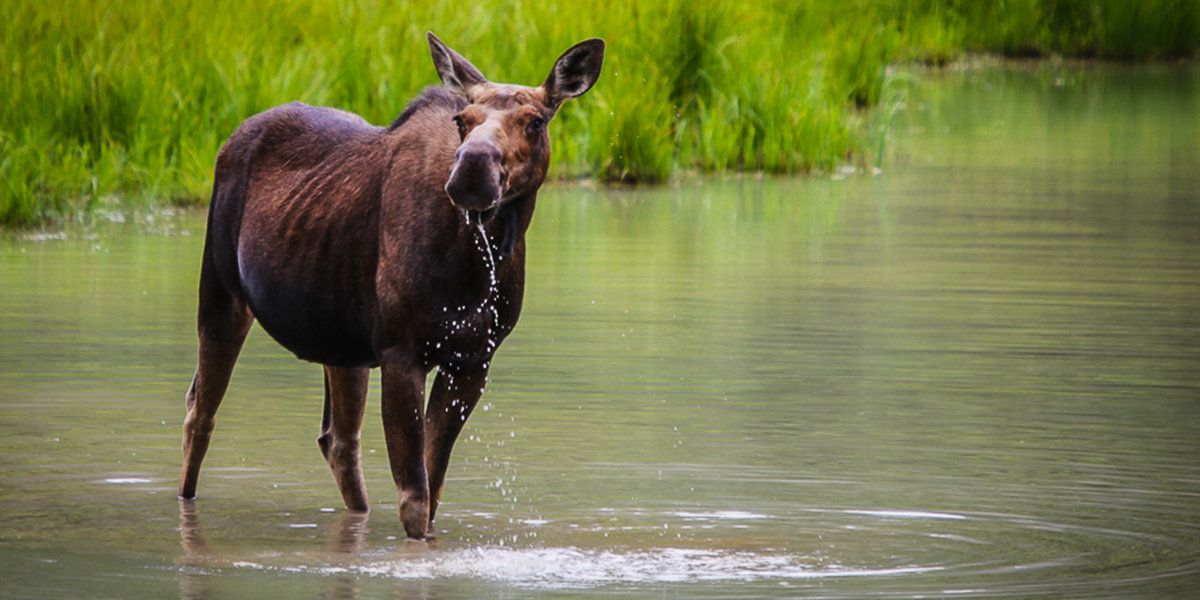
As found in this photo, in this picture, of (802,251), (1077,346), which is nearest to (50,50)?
(802,251)

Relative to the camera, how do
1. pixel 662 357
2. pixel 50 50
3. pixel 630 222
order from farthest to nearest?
pixel 50 50
pixel 630 222
pixel 662 357

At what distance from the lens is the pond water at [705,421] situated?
21.8 ft

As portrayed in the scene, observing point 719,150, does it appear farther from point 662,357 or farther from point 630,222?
point 662,357

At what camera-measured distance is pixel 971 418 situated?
894 cm

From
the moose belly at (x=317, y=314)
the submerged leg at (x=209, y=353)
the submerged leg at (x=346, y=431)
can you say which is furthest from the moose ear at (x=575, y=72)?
the submerged leg at (x=209, y=353)

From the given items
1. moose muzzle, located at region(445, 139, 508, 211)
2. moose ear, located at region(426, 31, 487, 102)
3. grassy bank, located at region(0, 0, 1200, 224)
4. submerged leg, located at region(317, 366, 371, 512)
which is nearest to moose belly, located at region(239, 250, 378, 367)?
submerged leg, located at region(317, 366, 371, 512)

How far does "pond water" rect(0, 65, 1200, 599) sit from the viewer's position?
666 cm

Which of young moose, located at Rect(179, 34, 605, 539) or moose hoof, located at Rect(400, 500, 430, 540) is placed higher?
young moose, located at Rect(179, 34, 605, 539)

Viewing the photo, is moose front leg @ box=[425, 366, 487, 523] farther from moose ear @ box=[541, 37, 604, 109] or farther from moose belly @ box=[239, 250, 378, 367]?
moose ear @ box=[541, 37, 604, 109]

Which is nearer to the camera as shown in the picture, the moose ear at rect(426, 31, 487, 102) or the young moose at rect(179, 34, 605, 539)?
the young moose at rect(179, 34, 605, 539)

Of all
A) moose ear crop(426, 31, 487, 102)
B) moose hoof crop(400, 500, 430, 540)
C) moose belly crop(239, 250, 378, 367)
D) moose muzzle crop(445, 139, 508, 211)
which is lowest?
moose hoof crop(400, 500, 430, 540)

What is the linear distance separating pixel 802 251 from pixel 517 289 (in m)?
6.74

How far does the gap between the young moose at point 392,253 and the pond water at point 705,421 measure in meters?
0.36

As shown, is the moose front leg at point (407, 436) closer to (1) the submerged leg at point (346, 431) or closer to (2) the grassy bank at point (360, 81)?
(1) the submerged leg at point (346, 431)
